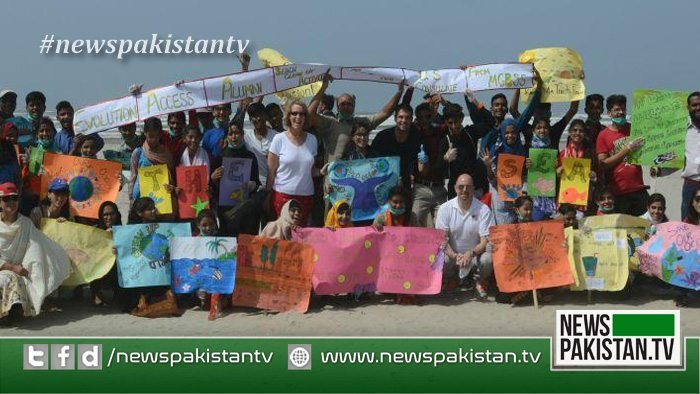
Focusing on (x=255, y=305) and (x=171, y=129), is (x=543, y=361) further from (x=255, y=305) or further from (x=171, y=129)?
(x=171, y=129)

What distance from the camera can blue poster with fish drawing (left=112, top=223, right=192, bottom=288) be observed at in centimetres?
872

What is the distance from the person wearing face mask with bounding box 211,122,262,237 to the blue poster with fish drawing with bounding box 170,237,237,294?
1.57 ft

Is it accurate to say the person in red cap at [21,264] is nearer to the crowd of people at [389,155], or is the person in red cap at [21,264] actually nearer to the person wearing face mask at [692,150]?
the crowd of people at [389,155]

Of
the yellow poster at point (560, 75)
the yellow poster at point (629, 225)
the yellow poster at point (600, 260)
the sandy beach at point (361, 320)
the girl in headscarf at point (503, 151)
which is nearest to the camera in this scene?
the sandy beach at point (361, 320)

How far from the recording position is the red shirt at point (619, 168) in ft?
31.2

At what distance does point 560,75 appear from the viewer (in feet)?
31.6

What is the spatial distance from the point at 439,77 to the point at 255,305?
309 cm

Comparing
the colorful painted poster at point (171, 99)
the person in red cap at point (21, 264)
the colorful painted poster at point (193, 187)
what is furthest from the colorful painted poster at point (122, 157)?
the person in red cap at point (21, 264)

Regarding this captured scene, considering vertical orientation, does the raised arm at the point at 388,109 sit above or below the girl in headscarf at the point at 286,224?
above

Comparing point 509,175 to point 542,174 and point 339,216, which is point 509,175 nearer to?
point 542,174

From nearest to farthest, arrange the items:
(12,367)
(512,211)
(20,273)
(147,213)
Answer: (12,367)
(20,273)
(147,213)
(512,211)

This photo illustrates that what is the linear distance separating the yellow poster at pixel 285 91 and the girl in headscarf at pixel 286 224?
65.1 inches

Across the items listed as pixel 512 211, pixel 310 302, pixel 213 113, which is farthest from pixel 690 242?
pixel 213 113

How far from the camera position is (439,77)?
983 cm
